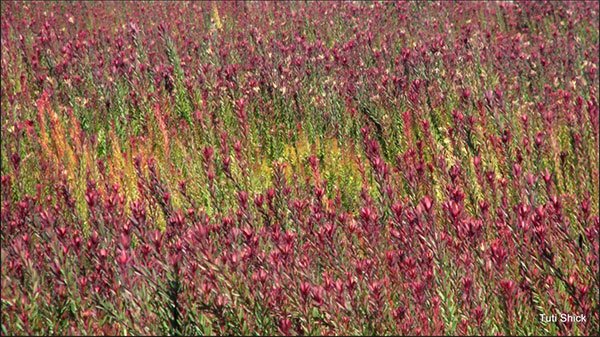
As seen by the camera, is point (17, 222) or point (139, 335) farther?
point (17, 222)

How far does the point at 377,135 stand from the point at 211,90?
1622 mm

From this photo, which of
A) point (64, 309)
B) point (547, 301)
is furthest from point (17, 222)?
point (547, 301)

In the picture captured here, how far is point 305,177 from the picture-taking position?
4.45 meters

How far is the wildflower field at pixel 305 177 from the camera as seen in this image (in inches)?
92.3

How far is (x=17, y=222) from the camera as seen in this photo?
10.3ft

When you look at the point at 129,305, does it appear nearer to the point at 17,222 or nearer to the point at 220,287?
the point at 220,287

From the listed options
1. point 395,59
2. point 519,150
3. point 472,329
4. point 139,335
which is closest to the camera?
point 139,335

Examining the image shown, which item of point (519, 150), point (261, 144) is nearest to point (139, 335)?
point (519, 150)

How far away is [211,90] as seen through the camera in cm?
586

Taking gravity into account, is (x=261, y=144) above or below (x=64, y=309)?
below

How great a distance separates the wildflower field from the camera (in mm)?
2344

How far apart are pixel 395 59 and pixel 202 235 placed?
4415 mm

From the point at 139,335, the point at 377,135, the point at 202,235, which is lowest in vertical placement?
the point at 377,135

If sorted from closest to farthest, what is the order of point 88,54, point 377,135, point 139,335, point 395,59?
point 139,335 → point 377,135 → point 395,59 → point 88,54
